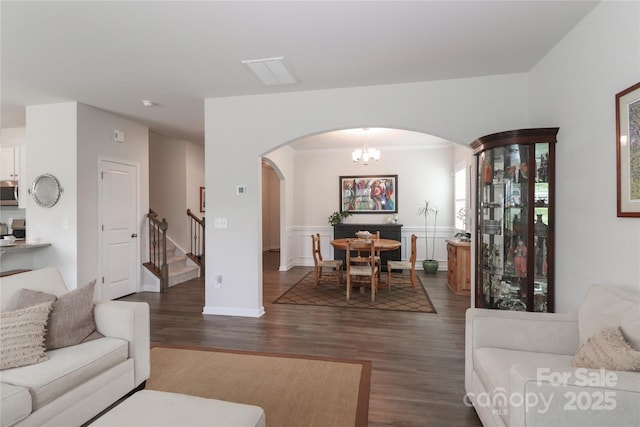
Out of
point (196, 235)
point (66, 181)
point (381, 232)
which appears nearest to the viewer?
point (66, 181)

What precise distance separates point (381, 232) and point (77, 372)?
5891 millimetres

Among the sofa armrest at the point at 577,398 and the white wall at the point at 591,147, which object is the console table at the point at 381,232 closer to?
the white wall at the point at 591,147

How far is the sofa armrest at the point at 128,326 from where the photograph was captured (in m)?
2.19

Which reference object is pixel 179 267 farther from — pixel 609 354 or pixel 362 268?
pixel 609 354

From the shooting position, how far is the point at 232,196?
13.4 ft

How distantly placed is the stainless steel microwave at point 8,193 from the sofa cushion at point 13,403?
4.79 m

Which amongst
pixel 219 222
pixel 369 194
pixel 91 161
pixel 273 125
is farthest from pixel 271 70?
pixel 369 194

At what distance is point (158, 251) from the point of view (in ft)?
19.3

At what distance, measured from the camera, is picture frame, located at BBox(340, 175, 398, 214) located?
7211mm

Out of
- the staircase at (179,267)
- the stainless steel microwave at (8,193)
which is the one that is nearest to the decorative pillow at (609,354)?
the staircase at (179,267)

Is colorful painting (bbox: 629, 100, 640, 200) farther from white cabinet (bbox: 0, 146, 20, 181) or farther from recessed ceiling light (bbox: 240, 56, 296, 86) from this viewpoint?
white cabinet (bbox: 0, 146, 20, 181)

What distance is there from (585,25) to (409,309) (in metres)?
3.32

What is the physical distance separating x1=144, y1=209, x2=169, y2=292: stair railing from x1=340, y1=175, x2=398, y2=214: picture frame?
3774 mm

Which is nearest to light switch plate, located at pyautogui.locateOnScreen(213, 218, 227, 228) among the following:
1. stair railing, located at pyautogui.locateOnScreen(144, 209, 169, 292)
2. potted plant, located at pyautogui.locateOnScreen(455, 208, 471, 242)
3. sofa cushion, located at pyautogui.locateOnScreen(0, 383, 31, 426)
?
stair railing, located at pyautogui.locateOnScreen(144, 209, 169, 292)
